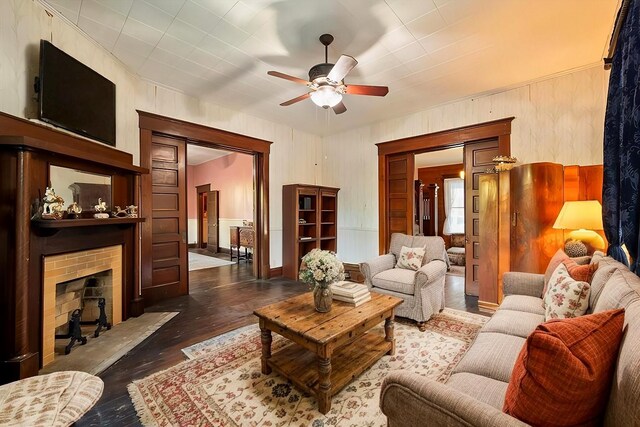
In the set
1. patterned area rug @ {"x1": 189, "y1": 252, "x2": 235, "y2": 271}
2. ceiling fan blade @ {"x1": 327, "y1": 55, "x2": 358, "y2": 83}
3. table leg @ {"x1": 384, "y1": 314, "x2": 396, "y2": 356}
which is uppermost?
ceiling fan blade @ {"x1": 327, "y1": 55, "x2": 358, "y2": 83}

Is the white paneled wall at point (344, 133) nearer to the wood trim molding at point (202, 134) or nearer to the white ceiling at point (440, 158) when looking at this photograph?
the wood trim molding at point (202, 134)

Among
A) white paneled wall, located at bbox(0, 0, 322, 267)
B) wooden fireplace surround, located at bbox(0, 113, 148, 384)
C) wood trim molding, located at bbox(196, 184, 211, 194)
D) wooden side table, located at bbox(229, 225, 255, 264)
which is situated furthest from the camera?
wood trim molding, located at bbox(196, 184, 211, 194)

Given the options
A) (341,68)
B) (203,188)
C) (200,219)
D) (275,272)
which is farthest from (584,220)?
(200,219)

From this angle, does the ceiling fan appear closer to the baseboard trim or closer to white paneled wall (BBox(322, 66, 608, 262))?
white paneled wall (BBox(322, 66, 608, 262))

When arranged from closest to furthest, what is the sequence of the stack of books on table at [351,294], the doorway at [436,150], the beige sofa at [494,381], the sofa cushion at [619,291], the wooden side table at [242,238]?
the beige sofa at [494,381]
the sofa cushion at [619,291]
the stack of books on table at [351,294]
the doorway at [436,150]
the wooden side table at [242,238]

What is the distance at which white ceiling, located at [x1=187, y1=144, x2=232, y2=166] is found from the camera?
703 cm

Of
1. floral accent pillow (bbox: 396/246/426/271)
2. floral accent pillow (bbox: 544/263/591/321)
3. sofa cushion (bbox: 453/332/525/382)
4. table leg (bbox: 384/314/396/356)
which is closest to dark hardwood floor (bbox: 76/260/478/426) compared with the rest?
floral accent pillow (bbox: 396/246/426/271)

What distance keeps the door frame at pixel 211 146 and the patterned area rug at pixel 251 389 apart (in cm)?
195

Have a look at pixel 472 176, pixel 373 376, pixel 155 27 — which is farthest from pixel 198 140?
pixel 472 176

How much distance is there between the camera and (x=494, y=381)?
49.8 inches

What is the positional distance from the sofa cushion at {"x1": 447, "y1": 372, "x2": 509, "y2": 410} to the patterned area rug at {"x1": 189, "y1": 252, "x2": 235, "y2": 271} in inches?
215

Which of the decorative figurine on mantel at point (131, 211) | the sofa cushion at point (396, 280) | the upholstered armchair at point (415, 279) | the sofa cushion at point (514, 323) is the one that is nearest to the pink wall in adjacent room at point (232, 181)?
the decorative figurine on mantel at point (131, 211)

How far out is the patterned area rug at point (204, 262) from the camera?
19.5 ft

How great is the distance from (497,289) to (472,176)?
1.64m
